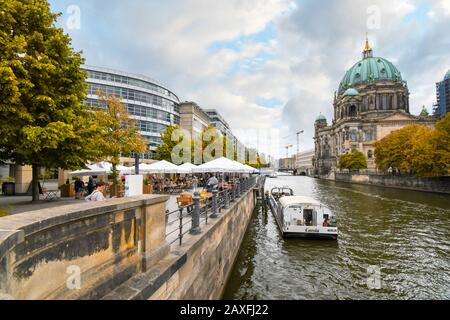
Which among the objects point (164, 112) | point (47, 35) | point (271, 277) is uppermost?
point (164, 112)

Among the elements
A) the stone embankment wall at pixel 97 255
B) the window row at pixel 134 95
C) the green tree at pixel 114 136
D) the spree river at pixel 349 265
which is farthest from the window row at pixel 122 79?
the stone embankment wall at pixel 97 255

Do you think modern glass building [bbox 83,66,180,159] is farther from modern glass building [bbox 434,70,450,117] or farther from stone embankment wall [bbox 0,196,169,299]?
modern glass building [bbox 434,70,450,117]

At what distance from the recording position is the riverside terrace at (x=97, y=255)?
9.04 feet

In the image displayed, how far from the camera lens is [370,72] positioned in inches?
5064

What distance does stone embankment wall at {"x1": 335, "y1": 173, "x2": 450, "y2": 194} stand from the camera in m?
42.6

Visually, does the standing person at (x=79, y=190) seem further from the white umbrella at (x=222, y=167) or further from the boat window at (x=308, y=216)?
the boat window at (x=308, y=216)

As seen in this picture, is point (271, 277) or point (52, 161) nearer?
point (271, 277)

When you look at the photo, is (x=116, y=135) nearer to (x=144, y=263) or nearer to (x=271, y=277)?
(x=271, y=277)

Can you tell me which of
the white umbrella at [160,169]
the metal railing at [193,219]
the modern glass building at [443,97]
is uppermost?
the modern glass building at [443,97]

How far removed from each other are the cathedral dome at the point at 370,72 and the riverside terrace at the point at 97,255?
143109 millimetres

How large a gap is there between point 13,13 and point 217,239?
503 inches
